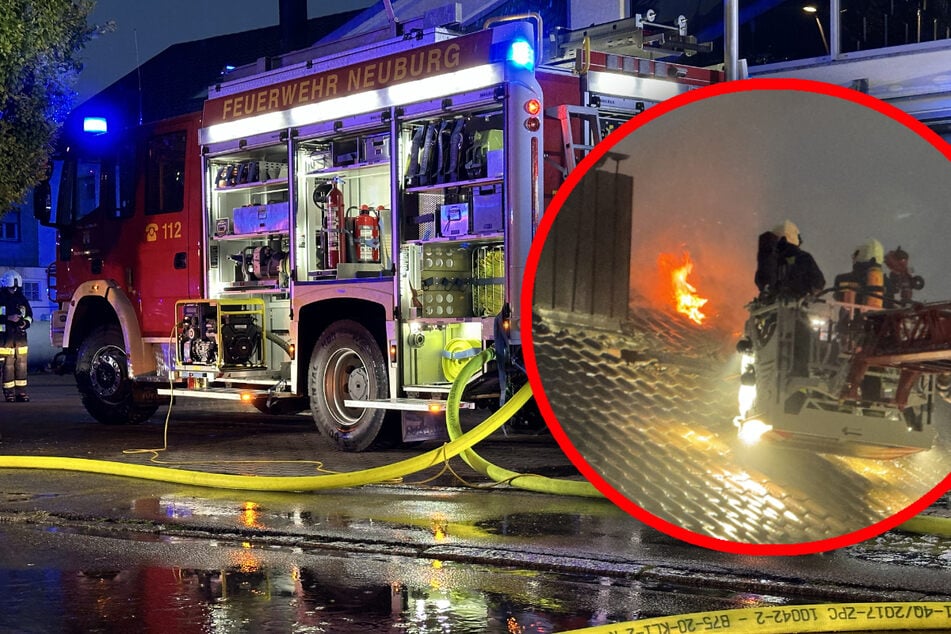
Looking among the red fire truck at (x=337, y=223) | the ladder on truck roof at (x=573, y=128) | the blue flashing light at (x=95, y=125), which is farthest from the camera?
the blue flashing light at (x=95, y=125)

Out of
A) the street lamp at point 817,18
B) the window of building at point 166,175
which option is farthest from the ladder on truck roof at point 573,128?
the street lamp at point 817,18

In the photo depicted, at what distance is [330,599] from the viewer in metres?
5.62

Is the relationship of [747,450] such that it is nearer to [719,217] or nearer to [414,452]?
[719,217]

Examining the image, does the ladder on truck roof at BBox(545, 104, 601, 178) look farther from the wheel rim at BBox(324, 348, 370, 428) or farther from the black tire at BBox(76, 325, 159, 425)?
the black tire at BBox(76, 325, 159, 425)

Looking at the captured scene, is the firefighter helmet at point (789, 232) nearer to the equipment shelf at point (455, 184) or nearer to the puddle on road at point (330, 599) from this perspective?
the puddle on road at point (330, 599)

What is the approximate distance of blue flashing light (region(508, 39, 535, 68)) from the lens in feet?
30.3

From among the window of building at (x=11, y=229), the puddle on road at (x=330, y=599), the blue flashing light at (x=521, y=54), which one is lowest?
the puddle on road at (x=330, y=599)

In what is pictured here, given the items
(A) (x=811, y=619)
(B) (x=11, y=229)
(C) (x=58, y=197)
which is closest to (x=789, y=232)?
(A) (x=811, y=619)

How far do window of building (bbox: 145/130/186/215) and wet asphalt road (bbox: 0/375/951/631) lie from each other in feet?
11.6

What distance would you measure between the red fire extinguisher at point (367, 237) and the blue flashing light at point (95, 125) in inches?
159

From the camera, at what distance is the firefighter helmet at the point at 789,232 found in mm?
4016

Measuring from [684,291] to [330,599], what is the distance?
2319 mm

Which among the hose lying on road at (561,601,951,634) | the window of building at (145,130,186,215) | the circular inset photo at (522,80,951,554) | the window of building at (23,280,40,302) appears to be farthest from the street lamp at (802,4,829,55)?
the window of building at (23,280,40,302)

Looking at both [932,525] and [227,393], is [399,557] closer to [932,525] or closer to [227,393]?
[932,525]
